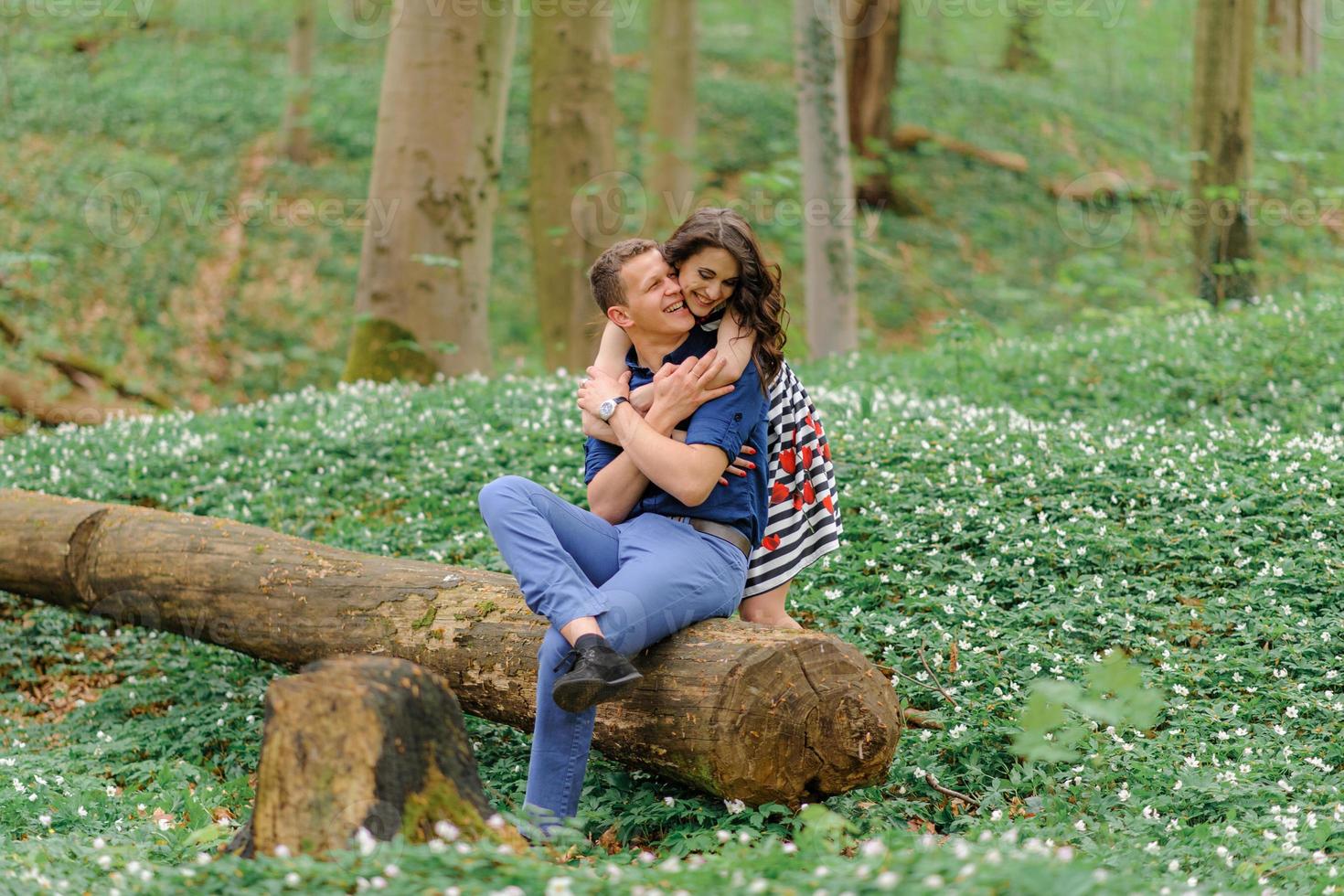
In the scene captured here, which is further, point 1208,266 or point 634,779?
point 1208,266

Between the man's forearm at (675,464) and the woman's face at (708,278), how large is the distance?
0.56 meters

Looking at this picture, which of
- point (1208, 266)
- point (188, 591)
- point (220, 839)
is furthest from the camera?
point (1208, 266)

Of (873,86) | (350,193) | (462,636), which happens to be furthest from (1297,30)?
(462,636)

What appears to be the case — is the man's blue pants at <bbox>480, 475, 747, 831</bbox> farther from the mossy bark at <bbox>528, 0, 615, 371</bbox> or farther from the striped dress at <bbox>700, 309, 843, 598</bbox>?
the mossy bark at <bbox>528, 0, 615, 371</bbox>

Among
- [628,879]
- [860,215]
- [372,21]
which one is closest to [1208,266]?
[860,215]

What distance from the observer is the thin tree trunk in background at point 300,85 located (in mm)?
Answer: 19578

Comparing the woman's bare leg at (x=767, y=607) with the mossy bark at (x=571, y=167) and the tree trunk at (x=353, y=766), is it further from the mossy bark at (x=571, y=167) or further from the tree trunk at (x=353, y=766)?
the mossy bark at (x=571, y=167)

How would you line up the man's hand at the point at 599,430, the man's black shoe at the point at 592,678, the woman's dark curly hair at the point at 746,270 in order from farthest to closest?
1. the man's hand at the point at 599,430
2. the woman's dark curly hair at the point at 746,270
3. the man's black shoe at the point at 592,678

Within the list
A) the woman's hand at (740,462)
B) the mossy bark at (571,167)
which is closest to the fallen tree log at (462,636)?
the woman's hand at (740,462)

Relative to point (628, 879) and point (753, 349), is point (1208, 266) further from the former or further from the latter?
point (628, 879)

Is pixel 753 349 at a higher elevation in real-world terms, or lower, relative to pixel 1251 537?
higher

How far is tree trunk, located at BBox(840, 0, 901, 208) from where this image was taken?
66.2 ft

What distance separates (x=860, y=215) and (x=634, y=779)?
18.1 metres

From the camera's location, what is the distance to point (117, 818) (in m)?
4.62
